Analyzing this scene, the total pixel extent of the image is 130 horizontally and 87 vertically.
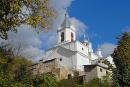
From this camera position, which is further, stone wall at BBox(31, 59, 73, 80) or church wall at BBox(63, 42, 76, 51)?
church wall at BBox(63, 42, 76, 51)

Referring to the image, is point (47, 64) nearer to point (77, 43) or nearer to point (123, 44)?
point (77, 43)

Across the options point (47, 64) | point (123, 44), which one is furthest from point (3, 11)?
point (47, 64)

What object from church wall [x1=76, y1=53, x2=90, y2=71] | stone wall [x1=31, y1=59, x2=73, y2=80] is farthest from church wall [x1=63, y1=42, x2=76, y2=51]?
stone wall [x1=31, y1=59, x2=73, y2=80]

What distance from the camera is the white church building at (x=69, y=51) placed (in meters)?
69.1

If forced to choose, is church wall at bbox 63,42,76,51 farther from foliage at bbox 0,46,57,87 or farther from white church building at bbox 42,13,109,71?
foliage at bbox 0,46,57,87

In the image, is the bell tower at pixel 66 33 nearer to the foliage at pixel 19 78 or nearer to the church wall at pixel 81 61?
the church wall at pixel 81 61

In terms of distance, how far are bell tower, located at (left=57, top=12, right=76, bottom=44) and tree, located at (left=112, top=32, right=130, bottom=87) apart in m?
42.9

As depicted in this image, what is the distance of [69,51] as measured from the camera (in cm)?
7131

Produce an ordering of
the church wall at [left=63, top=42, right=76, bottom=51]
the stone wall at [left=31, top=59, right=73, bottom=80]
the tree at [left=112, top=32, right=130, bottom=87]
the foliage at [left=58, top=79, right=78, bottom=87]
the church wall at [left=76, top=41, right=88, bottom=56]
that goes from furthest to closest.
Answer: the church wall at [left=76, top=41, right=88, bottom=56] → the church wall at [left=63, top=42, right=76, bottom=51] → the stone wall at [left=31, top=59, right=73, bottom=80] → the foliage at [left=58, top=79, right=78, bottom=87] → the tree at [left=112, top=32, right=130, bottom=87]

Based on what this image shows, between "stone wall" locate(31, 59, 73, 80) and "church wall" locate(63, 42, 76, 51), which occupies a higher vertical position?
"church wall" locate(63, 42, 76, 51)

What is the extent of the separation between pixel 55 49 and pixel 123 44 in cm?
4088

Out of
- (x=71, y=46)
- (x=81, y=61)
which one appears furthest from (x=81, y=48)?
(x=81, y=61)

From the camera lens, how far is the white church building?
6906cm

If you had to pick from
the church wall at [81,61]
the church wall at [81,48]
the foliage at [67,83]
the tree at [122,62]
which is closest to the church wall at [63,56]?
the church wall at [81,61]
